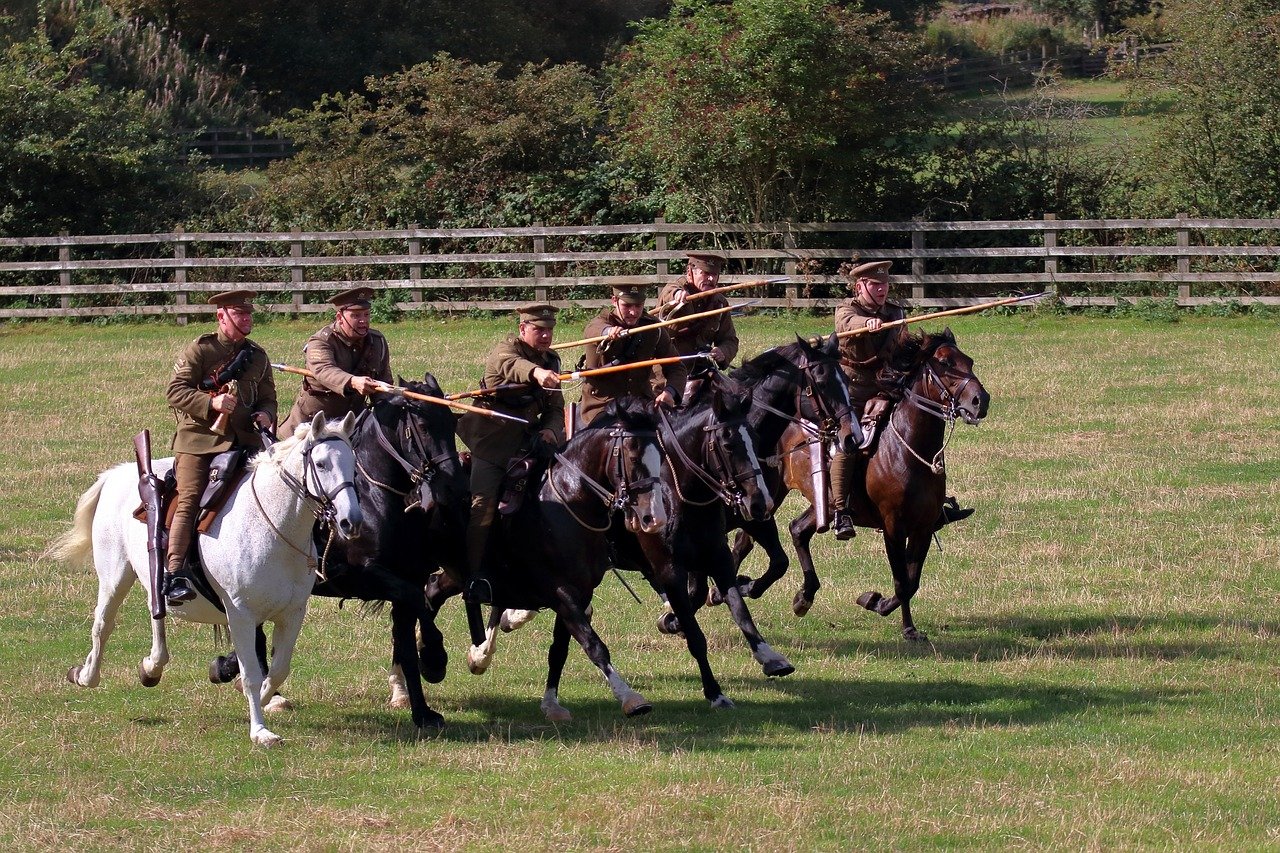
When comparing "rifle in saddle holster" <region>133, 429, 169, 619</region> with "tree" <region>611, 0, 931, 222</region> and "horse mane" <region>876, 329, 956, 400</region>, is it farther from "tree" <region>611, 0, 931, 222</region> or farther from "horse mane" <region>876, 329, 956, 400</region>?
"tree" <region>611, 0, 931, 222</region>

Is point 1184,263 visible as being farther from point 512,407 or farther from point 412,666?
point 412,666

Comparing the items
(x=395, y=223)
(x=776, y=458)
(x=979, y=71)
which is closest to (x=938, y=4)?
(x=979, y=71)

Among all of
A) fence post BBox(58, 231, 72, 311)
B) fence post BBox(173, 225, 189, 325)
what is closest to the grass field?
fence post BBox(173, 225, 189, 325)

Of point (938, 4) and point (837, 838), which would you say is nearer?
point (837, 838)

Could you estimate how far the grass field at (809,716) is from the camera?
796 centimetres

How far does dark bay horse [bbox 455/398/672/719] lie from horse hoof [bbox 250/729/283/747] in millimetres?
1688

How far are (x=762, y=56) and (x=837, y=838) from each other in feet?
71.7

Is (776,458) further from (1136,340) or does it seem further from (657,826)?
(1136,340)

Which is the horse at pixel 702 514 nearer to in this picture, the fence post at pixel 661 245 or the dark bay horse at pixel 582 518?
the dark bay horse at pixel 582 518

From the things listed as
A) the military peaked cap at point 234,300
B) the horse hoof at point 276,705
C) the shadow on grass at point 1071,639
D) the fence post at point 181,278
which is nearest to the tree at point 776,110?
the fence post at point 181,278

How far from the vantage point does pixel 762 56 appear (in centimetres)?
2795

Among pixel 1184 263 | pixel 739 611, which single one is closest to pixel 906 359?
pixel 739 611

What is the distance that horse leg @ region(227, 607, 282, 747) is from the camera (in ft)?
31.1

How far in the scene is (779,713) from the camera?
33.8 ft
